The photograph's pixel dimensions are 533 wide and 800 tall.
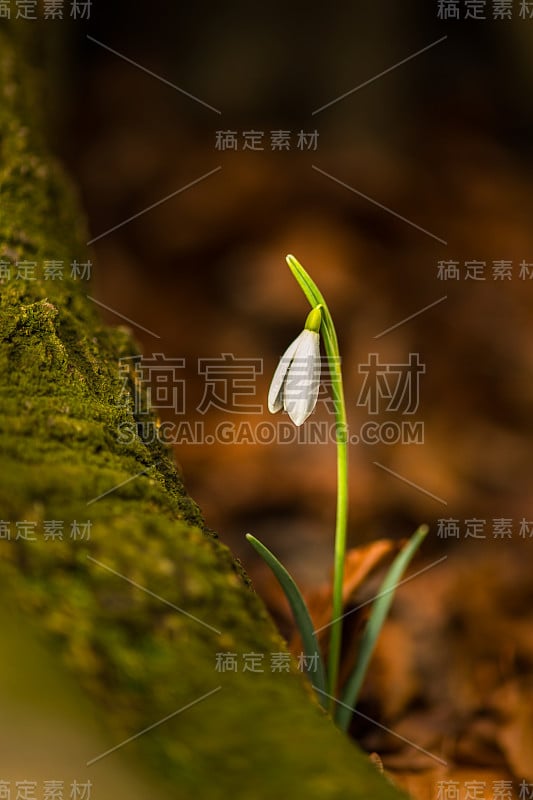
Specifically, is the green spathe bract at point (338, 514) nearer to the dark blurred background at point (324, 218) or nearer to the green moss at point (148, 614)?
the green moss at point (148, 614)

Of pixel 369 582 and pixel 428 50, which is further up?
pixel 428 50

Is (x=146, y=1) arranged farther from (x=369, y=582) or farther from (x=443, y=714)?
(x=443, y=714)

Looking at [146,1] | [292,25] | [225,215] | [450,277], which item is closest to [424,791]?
[450,277]

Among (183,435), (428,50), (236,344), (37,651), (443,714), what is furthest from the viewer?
(428,50)

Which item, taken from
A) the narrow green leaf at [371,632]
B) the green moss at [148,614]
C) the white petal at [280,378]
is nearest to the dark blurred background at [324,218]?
the narrow green leaf at [371,632]

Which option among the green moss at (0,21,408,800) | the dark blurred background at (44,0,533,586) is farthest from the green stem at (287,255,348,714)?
the dark blurred background at (44,0,533,586)

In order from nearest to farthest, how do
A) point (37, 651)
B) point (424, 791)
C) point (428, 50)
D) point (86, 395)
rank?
1. point (37, 651)
2. point (86, 395)
3. point (424, 791)
4. point (428, 50)
